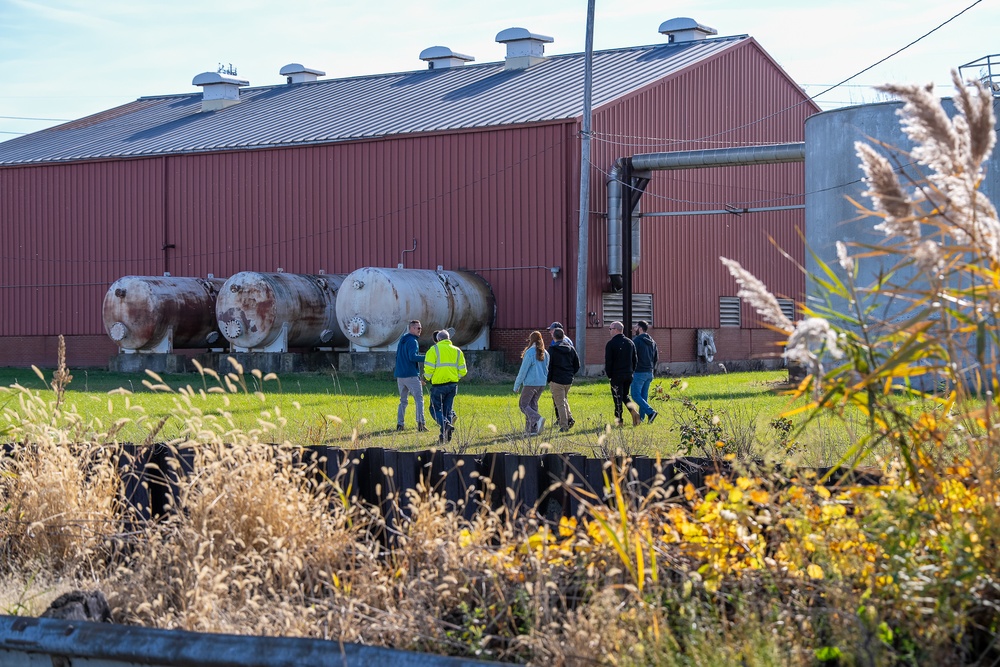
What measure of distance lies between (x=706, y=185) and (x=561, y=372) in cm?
2001

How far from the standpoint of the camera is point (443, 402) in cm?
1669

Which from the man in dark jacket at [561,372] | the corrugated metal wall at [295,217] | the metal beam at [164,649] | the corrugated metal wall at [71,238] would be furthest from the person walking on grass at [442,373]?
the corrugated metal wall at [71,238]

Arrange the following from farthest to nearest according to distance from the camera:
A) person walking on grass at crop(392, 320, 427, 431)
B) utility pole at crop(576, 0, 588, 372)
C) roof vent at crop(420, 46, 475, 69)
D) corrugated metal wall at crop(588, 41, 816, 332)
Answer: roof vent at crop(420, 46, 475, 69), corrugated metal wall at crop(588, 41, 816, 332), utility pole at crop(576, 0, 588, 372), person walking on grass at crop(392, 320, 427, 431)

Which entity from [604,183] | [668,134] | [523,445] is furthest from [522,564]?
[668,134]

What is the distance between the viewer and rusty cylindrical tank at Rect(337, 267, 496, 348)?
29125 mm

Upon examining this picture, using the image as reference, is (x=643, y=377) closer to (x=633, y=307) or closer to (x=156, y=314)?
(x=633, y=307)

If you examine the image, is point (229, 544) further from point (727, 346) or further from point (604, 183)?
point (727, 346)

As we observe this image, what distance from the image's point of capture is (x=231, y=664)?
16.1 feet

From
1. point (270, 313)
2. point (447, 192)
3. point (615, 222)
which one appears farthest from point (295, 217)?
point (615, 222)

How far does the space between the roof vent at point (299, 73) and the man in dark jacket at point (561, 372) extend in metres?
31.1

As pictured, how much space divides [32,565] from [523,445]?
6.28m

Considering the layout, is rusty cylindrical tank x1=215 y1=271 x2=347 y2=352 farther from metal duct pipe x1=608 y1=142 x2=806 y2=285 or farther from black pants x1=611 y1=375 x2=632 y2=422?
black pants x1=611 y1=375 x2=632 y2=422

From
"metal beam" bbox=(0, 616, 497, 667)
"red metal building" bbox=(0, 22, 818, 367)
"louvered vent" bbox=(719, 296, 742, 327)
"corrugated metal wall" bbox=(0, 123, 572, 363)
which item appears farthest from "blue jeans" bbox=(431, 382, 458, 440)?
"louvered vent" bbox=(719, 296, 742, 327)

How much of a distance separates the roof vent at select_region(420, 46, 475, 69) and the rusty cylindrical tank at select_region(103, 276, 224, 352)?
13.7 meters
